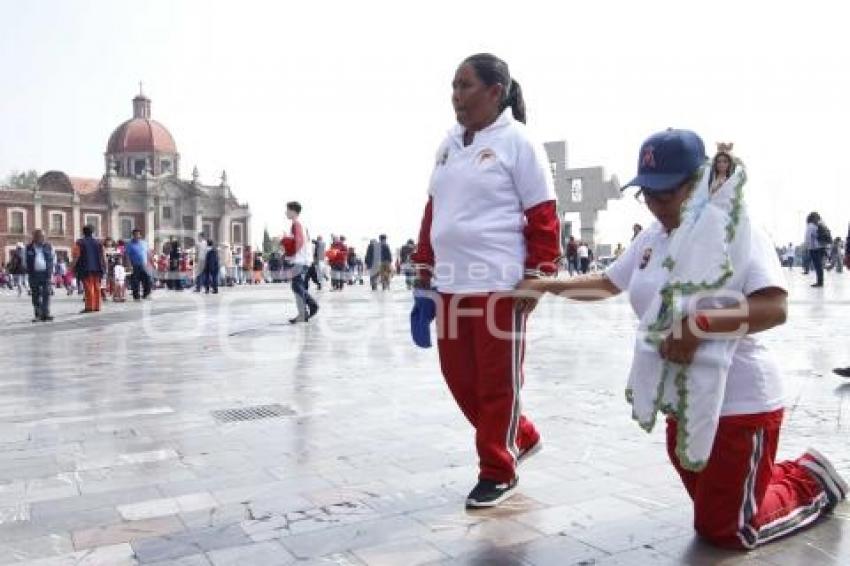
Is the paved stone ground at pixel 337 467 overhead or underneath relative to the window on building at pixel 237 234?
underneath

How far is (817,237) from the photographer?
62.2ft

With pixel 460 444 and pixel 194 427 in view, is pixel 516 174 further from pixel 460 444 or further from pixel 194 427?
pixel 194 427

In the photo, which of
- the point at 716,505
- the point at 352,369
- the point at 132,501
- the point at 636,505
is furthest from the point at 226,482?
the point at 352,369

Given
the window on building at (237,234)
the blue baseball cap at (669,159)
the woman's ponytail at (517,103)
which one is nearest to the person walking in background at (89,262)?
the woman's ponytail at (517,103)

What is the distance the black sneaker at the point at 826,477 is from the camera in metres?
2.94

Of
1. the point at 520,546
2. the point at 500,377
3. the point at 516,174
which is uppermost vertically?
the point at 516,174

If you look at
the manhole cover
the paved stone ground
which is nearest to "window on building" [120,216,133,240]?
the paved stone ground

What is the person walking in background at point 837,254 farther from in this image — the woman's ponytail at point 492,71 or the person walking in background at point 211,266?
the woman's ponytail at point 492,71

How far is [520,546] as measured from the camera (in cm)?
272

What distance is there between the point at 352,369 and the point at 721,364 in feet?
16.2

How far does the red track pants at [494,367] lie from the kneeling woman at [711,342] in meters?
0.56

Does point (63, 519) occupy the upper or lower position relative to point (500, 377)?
lower

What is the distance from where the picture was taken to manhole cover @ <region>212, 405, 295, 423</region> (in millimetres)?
5027

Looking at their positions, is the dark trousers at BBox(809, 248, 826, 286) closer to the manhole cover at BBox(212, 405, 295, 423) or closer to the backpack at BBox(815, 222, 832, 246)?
the backpack at BBox(815, 222, 832, 246)
